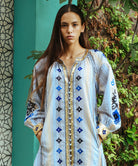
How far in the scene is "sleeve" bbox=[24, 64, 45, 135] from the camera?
7.74ft

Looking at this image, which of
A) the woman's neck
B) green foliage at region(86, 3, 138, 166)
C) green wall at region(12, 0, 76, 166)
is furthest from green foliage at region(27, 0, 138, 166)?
the woman's neck

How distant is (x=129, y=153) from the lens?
4434 mm

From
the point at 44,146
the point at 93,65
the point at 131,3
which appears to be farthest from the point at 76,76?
the point at 131,3

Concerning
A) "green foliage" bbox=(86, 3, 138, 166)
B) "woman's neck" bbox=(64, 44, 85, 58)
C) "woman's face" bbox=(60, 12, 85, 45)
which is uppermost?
"woman's face" bbox=(60, 12, 85, 45)

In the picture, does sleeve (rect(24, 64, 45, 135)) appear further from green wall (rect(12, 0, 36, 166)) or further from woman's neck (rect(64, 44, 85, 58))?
green wall (rect(12, 0, 36, 166))

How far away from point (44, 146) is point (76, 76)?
481mm

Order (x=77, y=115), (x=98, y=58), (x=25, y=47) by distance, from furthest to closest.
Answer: (x=25, y=47)
(x=98, y=58)
(x=77, y=115)

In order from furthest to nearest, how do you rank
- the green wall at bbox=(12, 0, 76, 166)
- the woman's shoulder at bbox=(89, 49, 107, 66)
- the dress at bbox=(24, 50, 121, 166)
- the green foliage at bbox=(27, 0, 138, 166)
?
1. the green foliage at bbox=(27, 0, 138, 166)
2. the green wall at bbox=(12, 0, 76, 166)
3. the woman's shoulder at bbox=(89, 49, 107, 66)
4. the dress at bbox=(24, 50, 121, 166)

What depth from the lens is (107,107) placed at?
7.48ft

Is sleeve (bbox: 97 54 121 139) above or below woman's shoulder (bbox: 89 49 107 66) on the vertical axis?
below

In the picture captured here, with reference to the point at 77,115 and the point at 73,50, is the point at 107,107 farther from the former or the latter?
the point at 73,50

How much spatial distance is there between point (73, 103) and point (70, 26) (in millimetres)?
490

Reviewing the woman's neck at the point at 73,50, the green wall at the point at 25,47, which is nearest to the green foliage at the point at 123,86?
the green wall at the point at 25,47

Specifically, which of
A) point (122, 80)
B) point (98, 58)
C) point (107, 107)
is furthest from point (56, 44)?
point (122, 80)
